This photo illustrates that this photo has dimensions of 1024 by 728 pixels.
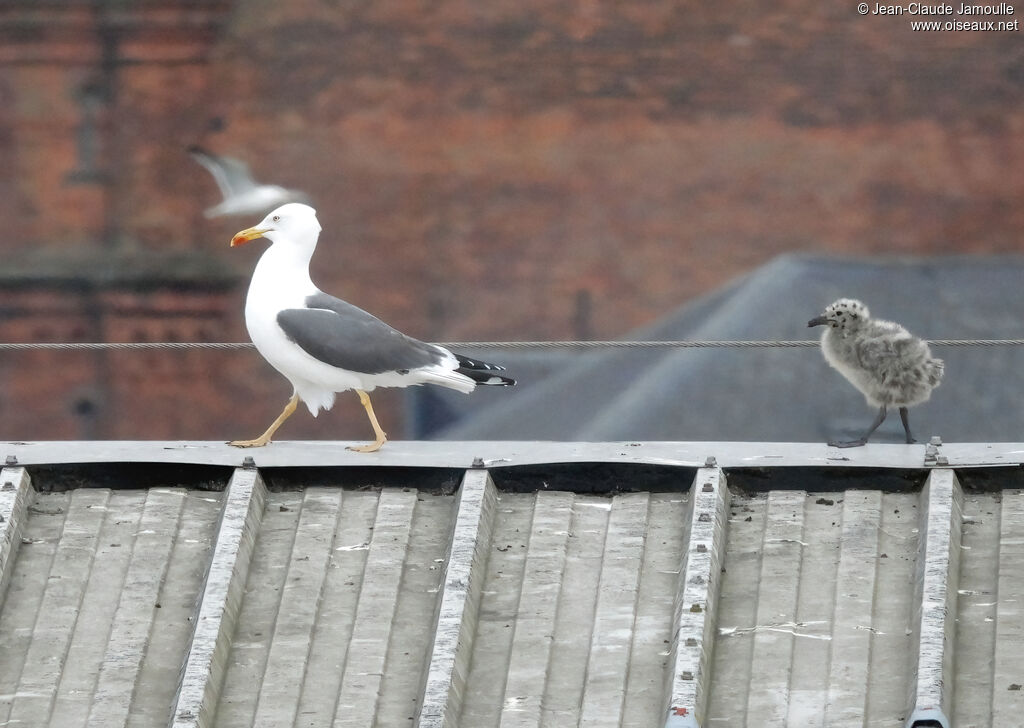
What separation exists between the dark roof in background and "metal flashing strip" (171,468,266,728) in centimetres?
1155

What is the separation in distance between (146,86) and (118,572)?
516 inches

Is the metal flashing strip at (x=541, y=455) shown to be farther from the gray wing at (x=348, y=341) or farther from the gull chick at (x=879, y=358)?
the gull chick at (x=879, y=358)

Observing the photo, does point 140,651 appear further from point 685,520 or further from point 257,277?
point 257,277

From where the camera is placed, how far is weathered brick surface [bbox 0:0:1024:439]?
16859mm

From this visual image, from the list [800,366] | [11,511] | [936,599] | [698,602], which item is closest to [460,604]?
[698,602]

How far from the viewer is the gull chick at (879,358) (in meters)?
6.16

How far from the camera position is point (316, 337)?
596 centimetres

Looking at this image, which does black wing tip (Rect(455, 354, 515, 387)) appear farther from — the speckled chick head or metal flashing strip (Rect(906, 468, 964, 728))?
metal flashing strip (Rect(906, 468, 964, 728))

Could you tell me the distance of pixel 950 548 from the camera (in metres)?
4.58

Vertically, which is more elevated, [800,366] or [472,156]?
[472,156]

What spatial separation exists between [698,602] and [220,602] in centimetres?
115

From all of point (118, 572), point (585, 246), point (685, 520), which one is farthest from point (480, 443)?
point (585, 246)

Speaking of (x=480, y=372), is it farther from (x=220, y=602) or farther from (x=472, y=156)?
(x=472, y=156)

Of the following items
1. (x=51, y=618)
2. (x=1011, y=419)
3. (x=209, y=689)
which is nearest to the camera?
(x=209, y=689)
